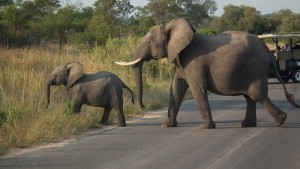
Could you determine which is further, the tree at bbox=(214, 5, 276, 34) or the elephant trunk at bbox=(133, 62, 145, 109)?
the tree at bbox=(214, 5, 276, 34)

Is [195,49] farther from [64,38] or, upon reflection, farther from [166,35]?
[64,38]

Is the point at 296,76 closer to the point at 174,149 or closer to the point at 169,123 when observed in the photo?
the point at 169,123

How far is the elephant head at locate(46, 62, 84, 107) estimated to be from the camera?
12.2m

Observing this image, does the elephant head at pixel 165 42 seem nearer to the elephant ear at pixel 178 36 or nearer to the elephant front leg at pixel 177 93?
the elephant ear at pixel 178 36

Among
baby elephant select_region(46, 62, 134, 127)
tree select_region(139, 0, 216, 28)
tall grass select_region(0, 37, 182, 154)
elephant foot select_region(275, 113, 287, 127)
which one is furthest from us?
tree select_region(139, 0, 216, 28)

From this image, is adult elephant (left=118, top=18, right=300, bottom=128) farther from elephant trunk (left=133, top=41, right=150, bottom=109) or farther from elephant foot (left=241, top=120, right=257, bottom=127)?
elephant trunk (left=133, top=41, right=150, bottom=109)

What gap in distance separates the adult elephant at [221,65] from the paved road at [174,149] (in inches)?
18.3

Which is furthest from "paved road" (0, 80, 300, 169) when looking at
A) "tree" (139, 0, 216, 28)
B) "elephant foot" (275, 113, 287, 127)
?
"tree" (139, 0, 216, 28)

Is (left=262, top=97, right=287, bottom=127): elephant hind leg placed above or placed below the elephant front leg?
below

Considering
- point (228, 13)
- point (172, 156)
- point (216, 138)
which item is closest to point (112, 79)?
point (216, 138)

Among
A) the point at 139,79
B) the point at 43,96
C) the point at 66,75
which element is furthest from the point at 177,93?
the point at 43,96

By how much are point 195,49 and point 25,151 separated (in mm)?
4333

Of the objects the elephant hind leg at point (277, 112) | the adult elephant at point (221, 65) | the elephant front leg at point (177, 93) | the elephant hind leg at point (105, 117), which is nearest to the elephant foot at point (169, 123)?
the adult elephant at point (221, 65)

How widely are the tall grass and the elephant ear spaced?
2.18m
